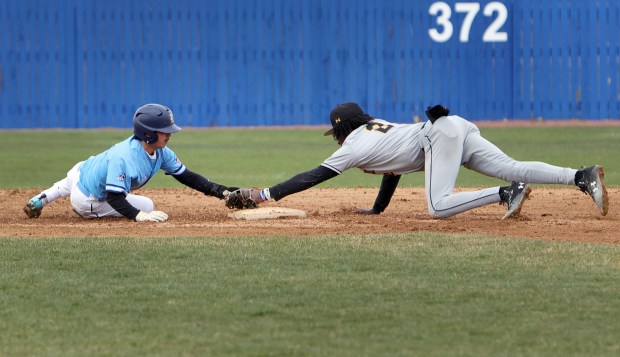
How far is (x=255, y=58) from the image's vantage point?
75.6 ft

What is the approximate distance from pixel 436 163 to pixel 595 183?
1.25m

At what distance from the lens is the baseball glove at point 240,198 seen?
9.55 metres

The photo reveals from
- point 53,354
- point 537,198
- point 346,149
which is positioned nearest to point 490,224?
point 346,149

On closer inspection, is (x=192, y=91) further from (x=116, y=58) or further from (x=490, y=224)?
(x=490, y=224)

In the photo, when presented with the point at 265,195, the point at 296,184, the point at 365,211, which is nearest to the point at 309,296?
the point at 296,184

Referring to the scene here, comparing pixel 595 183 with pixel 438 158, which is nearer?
pixel 595 183

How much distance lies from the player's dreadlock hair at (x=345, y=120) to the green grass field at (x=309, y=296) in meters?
1.22

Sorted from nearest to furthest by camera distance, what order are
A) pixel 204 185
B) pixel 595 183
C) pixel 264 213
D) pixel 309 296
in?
pixel 309 296, pixel 595 183, pixel 264 213, pixel 204 185

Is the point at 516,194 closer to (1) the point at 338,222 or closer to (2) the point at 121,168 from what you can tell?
(1) the point at 338,222

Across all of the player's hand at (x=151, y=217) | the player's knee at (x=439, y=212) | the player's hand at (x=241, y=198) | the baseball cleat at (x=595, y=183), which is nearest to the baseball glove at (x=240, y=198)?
the player's hand at (x=241, y=198)

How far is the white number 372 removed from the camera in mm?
23203

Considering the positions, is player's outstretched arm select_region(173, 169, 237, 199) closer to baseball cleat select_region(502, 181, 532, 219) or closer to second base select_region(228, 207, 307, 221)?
second base select_region(228, 207, 307, 221)

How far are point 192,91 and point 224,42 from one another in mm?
1180

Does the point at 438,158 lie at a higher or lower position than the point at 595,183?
higher
